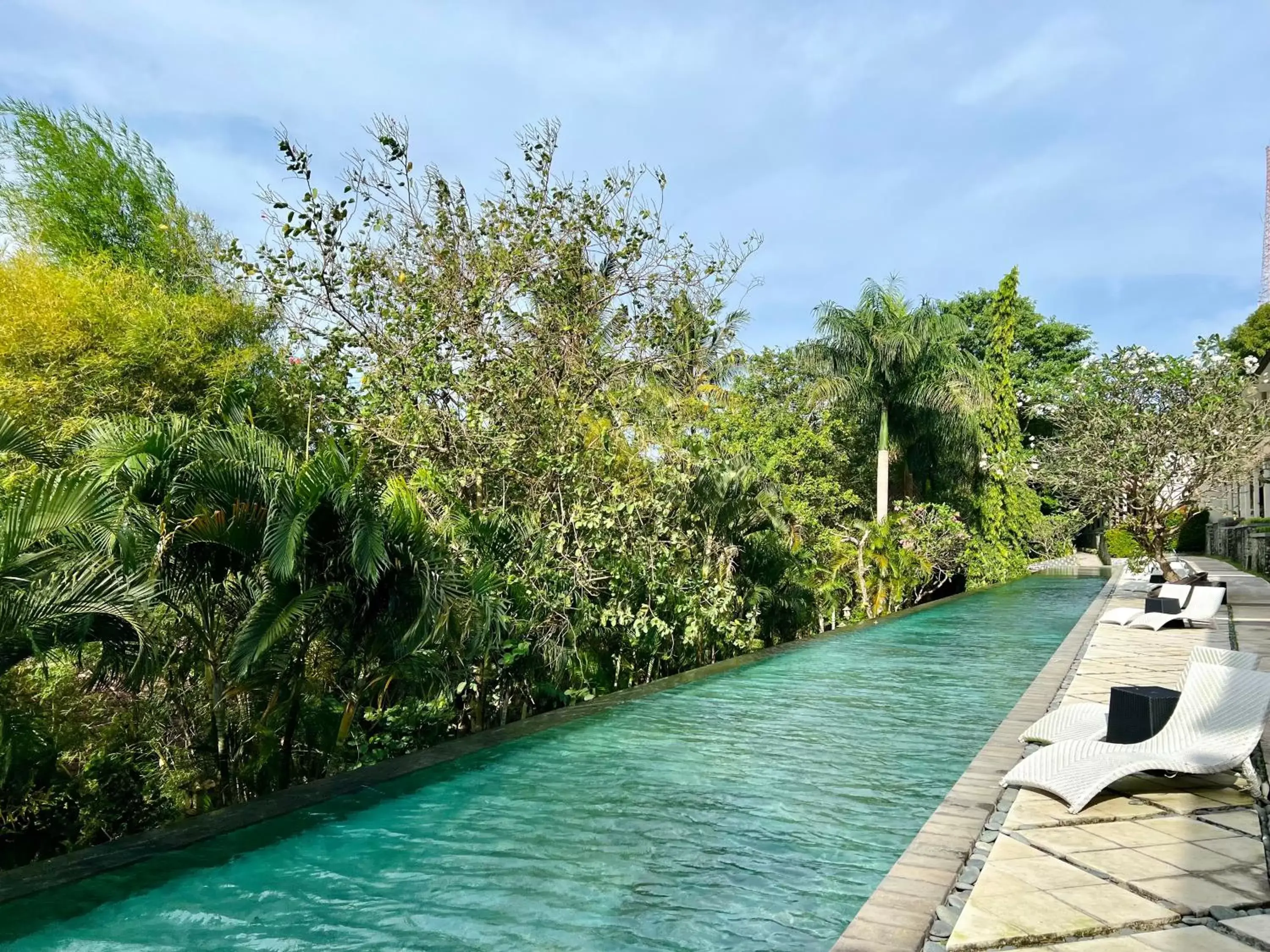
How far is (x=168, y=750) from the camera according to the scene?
6.41 metres

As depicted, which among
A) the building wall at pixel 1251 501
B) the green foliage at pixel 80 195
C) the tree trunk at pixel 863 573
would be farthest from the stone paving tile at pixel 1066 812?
the building wall at pixel 1251 501

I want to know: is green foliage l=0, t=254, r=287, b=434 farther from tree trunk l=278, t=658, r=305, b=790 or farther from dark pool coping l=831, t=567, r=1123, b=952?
dark pool coping l=831, t=567, r=1123, b=952

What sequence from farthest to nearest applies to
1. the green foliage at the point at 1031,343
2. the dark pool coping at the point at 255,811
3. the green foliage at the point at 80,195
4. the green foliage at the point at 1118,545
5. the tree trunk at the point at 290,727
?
1. the green foliage at the point at 1031,343
2. the green foliage at the point at 1118,545
3. the green foliage at the point at 80,195
4. the tree trunk at the point at 290,727
5. the dark pool coping at the point at 255,811

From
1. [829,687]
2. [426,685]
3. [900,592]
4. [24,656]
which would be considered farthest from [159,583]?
[900,592]

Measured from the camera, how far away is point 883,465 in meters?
24.5

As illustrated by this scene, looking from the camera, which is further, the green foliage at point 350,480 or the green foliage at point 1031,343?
the green foliage at point 1031,343

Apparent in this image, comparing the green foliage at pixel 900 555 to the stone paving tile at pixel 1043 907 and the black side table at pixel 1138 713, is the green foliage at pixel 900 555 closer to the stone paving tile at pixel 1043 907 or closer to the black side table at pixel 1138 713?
the black side table at pixel 1138 713

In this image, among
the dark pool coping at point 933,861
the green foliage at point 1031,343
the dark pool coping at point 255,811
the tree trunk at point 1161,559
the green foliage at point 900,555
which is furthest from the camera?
the green foliage at point 1031,343

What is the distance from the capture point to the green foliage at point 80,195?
44.9ft

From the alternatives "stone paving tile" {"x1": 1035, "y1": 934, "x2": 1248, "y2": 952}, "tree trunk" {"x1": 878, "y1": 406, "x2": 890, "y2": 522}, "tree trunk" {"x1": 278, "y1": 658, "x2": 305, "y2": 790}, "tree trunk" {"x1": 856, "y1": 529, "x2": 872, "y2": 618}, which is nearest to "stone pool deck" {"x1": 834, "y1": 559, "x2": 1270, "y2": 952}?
"stone paving tile" {"x1": 1035, "y1": 934, "x2": 1248, "y2": 952}

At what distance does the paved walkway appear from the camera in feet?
10.2

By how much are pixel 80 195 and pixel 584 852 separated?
13689 millimetres

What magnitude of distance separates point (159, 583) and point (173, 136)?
11.0m

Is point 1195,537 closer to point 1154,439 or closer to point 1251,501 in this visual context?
point 1251,501
